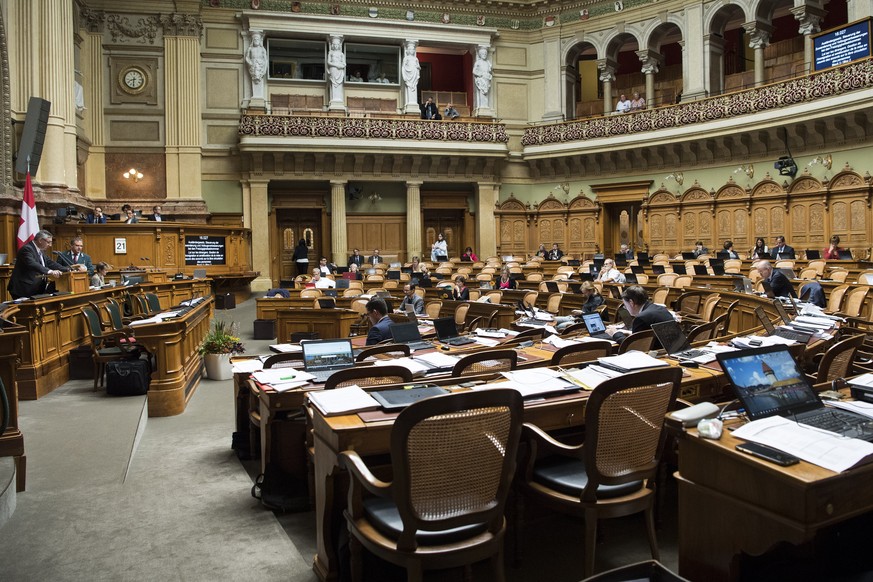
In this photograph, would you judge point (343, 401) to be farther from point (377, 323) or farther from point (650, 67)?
point (650, 67)

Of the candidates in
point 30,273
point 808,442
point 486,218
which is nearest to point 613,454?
point 808,442

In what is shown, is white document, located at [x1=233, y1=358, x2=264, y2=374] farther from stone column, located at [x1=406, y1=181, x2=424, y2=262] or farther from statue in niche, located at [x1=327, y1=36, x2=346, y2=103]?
statue in niche, located at [x1=327, y1=36, x2=346, y2=103]

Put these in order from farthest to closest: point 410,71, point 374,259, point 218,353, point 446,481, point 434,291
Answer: point 410,71
point 374,259
point 434,291
point 218,353
point 446,481

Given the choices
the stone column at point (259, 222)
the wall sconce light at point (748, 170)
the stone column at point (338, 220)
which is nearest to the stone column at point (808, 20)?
the wall sconce light at point (748, 170)

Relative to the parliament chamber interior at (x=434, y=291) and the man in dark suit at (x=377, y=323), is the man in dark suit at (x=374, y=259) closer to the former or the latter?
the parliament chamber interior at (x=434, y=291)

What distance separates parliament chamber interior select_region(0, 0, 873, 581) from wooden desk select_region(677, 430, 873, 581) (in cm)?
1

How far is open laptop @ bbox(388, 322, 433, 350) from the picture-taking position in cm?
531

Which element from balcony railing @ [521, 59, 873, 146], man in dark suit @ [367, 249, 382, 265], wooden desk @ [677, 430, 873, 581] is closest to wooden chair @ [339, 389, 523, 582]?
wooden desk @ [677, 430, 873, 581]

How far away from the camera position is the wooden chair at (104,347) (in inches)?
278

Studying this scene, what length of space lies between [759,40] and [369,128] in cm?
1118

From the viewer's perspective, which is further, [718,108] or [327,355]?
[718,108]

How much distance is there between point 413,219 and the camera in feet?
70.1

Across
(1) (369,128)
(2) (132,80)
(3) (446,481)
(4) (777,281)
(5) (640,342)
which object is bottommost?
(3) (446,481)

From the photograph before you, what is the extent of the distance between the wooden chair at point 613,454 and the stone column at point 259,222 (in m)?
17.9
